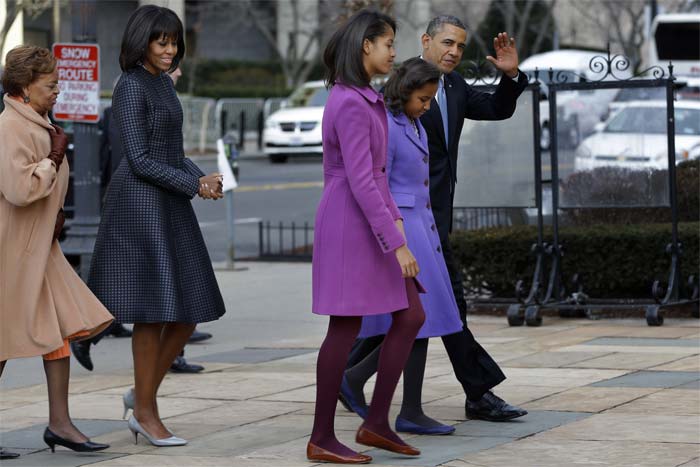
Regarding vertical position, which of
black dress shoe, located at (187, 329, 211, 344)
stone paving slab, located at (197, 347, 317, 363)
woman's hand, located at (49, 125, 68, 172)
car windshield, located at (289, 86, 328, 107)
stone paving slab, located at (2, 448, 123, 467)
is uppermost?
car windshield, located at (289, 86, 328, 107)

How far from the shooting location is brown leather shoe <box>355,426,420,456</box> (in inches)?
241

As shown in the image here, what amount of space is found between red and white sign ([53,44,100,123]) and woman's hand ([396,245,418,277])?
21.7 ft

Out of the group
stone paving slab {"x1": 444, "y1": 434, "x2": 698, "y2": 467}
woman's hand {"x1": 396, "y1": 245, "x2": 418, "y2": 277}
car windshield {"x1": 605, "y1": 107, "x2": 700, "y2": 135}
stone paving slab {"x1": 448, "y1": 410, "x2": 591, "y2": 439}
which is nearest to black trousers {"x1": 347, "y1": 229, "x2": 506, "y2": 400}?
stone paving slab {"x1": 448, "y1": 410, "x2": 591, "y2": 439}

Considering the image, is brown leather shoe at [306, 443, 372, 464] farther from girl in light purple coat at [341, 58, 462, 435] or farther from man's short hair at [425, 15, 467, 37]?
man's short hair at [425, 15, 467, 37]

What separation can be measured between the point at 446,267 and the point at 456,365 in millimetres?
499

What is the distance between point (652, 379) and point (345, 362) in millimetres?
2689

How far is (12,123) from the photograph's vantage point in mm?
6227

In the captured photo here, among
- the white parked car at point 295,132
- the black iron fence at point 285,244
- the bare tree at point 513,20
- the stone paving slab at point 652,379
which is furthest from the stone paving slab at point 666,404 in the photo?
the bare tree at point 513,20

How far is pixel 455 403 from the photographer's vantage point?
298 inches

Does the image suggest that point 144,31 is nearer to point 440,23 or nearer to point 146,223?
point 146,223

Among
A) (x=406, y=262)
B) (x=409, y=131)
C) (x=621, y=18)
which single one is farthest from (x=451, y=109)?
(x=621, y=18)

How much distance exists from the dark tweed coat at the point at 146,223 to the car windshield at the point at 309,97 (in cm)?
2771

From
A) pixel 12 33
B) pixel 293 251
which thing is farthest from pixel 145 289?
pixel 12 33

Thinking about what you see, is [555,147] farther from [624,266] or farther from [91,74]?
[91,74]
